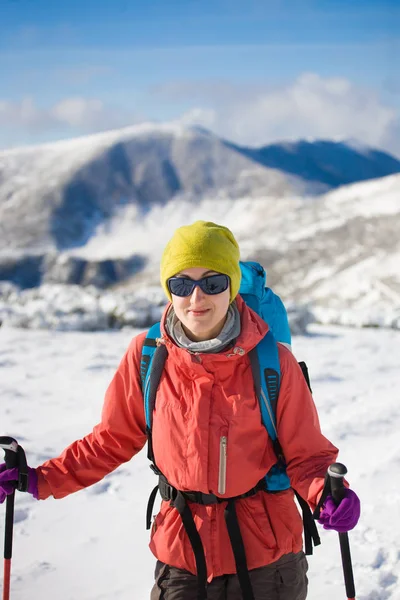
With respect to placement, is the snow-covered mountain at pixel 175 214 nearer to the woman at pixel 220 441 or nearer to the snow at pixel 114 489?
the snow at pixel 114 489

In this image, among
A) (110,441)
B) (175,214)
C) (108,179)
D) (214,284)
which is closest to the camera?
(214,284)

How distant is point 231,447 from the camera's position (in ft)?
6.87

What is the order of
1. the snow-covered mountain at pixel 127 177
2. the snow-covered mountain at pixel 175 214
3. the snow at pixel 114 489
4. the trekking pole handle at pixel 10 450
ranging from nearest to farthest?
the trekking pole handle at pixel 10 450, the snow at pixel 114 489, the snow-covered mountain at pixel 175 214, the snow-covered mountain at pixel 127 177

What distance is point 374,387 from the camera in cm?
738

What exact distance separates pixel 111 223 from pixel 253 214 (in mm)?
26705

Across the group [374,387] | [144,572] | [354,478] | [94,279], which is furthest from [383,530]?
[94,279]

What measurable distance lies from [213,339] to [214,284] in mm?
203

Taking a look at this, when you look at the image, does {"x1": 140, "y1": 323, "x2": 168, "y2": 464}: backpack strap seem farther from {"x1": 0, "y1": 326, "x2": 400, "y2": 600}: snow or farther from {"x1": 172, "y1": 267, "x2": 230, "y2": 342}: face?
{"x1": 0, "y1": 326, "x2": 400, "y2": 600}: snow

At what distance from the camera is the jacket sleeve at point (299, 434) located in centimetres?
214

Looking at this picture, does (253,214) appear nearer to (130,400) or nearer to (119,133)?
(119,133)

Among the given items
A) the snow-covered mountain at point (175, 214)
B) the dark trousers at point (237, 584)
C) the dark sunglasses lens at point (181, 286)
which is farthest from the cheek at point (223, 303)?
the snow-covered mountain at point (175, 214)

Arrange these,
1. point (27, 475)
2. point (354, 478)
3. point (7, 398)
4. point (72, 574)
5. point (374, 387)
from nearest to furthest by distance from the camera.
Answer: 1. point (27, 475)
2. point (72, 574)
3. point (354, 478)
4. point (7, 398)
5. point (374, 387)

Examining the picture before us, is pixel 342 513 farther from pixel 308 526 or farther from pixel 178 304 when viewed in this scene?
pixel 178 304

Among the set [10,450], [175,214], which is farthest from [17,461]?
[175,214]
